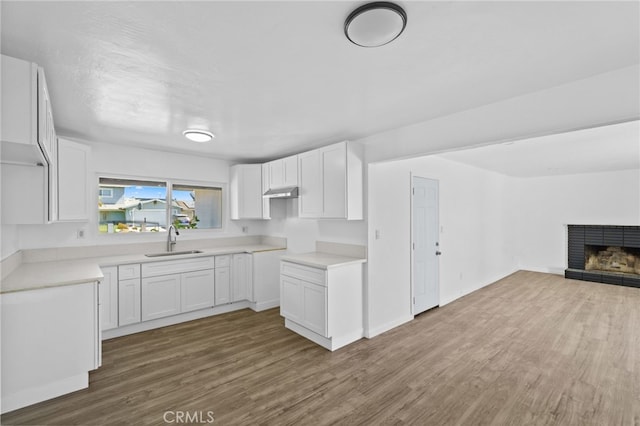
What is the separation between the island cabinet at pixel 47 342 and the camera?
2.22 metres

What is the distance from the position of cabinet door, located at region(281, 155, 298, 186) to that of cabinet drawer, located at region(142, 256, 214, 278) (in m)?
1.66

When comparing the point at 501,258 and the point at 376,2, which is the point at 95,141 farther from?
the point at 501,258

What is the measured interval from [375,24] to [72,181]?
3.53 meters

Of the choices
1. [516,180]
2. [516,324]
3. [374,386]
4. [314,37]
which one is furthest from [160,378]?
[516,180]

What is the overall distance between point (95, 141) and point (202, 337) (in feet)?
9.78

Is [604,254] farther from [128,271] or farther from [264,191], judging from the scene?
[128,271]

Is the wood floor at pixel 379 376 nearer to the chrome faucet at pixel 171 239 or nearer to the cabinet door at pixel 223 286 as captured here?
the cabinet door at pixel 223 286

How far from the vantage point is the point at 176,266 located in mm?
3973

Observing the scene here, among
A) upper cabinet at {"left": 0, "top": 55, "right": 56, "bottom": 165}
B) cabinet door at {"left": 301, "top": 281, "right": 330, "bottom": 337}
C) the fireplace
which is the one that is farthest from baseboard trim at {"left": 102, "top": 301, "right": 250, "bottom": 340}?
the fireplace

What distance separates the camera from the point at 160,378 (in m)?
2.69

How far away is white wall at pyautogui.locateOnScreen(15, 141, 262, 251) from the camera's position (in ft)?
11.4

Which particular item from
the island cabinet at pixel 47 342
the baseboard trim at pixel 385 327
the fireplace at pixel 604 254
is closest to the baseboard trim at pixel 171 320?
the island cabinet at pixel 47 342

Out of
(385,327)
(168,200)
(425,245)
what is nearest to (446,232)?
(425,245)

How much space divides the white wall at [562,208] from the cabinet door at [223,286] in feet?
24.6
